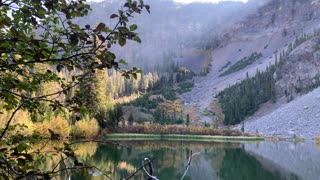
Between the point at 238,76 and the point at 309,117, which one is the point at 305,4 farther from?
the point at 309,117

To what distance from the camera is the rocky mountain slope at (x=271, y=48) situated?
88.4 m

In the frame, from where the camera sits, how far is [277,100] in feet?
280

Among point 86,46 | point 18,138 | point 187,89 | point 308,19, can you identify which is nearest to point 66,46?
point 86,46

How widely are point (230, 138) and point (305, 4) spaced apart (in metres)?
115

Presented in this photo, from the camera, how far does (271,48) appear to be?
142250 mm

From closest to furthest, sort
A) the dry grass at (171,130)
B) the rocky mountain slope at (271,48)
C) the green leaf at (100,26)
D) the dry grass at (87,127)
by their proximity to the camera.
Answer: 1. the green leaf at (100,26)
2. the dry grass at (87,127)
3. the dry grass at (171,130)
4. the rocky mountain slope at (271,48)

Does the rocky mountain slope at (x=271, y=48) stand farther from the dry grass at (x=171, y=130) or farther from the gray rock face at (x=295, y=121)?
the dry grass at (x=171, y=130)

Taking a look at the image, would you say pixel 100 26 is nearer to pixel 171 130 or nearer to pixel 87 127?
pixel 87 127

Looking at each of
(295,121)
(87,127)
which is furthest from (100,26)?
(295,121)

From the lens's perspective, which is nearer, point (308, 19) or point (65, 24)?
point (65, 24)

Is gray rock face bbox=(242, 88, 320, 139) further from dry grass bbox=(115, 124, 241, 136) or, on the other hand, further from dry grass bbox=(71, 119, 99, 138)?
dry grass bbox=(71, 119, 99, 138)

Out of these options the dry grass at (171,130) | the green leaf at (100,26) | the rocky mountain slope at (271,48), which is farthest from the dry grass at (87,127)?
the green leaf at (100,26)

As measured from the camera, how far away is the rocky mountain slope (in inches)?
3482

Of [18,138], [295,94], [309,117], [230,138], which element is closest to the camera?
[18,138]
